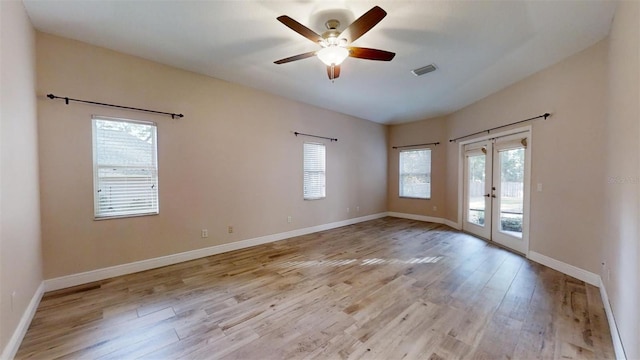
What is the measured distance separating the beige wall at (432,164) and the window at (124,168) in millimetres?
5884

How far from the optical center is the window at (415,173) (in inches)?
262

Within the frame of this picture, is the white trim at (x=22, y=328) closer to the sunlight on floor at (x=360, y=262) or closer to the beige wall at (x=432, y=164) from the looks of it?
the sunlight on floor at (x=360, y=262)

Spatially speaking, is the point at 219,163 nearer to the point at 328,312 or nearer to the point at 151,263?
the point at 151,263

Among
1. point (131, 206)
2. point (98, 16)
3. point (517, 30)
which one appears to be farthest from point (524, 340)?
point (98, 16)

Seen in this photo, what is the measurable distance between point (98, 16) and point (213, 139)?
185 centimetres

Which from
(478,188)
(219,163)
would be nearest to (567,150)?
(478,188)

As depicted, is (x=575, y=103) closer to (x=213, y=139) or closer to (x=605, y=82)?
(x=605, y=82)

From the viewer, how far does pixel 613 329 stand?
1.95 metres

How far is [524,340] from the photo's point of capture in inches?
75.4

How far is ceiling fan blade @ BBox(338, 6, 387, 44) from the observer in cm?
190

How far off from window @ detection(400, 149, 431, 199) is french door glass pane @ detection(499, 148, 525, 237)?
7.35ft

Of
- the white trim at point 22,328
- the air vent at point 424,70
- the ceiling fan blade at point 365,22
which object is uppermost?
the air vent at point 424,70

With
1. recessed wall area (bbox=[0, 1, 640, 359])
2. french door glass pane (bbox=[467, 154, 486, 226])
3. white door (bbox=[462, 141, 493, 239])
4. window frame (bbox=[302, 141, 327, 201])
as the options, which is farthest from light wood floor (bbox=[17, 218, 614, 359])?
window frame (bbox=[302, 141, 327, 201])

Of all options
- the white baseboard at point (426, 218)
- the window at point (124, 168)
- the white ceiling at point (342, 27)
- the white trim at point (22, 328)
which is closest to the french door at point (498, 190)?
the white baseboard at point (426, 218)
